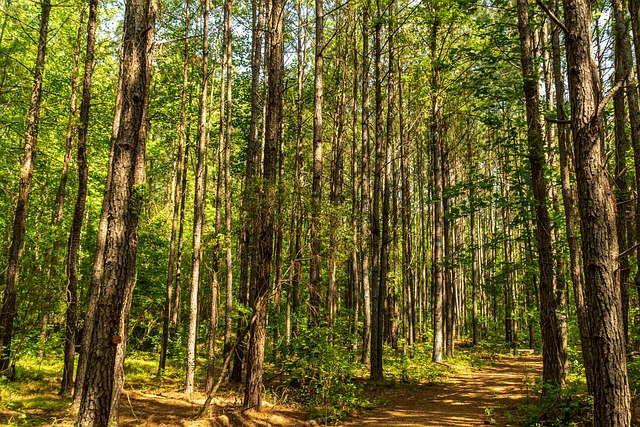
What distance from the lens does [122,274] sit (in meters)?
6.41

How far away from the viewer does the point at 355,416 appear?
10.0 meters

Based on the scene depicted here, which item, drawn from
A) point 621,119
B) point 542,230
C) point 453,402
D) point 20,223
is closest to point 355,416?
point 453,402

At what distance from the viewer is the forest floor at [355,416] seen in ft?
28.6

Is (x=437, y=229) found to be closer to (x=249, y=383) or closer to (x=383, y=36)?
(x=383, y=36)

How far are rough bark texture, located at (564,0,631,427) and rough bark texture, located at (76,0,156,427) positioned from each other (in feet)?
19.6

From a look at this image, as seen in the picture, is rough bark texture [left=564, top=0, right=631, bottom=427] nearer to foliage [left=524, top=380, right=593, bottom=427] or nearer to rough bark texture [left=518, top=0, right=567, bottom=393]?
foliage [left=524, top=380, right=593, bottom=427]

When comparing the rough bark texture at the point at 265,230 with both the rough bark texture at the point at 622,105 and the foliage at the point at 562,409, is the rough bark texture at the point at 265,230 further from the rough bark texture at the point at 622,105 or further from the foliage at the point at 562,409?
the rough bark texture at the point at 622,105

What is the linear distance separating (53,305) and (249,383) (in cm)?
524

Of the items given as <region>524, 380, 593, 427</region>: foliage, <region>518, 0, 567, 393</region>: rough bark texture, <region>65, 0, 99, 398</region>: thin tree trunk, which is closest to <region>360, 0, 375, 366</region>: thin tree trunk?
<region>518, 0, 567, 393</region>: rough bark texture

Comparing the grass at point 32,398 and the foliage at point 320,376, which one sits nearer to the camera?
the grass at point 32,398

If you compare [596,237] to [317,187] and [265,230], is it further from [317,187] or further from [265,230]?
[317,187]

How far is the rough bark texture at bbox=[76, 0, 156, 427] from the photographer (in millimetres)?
6152

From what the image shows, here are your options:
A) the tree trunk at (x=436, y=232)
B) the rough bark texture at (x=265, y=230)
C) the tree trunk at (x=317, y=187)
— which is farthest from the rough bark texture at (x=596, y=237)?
the tree trunk at (x=436, y=232)

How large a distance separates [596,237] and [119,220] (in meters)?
6.17
